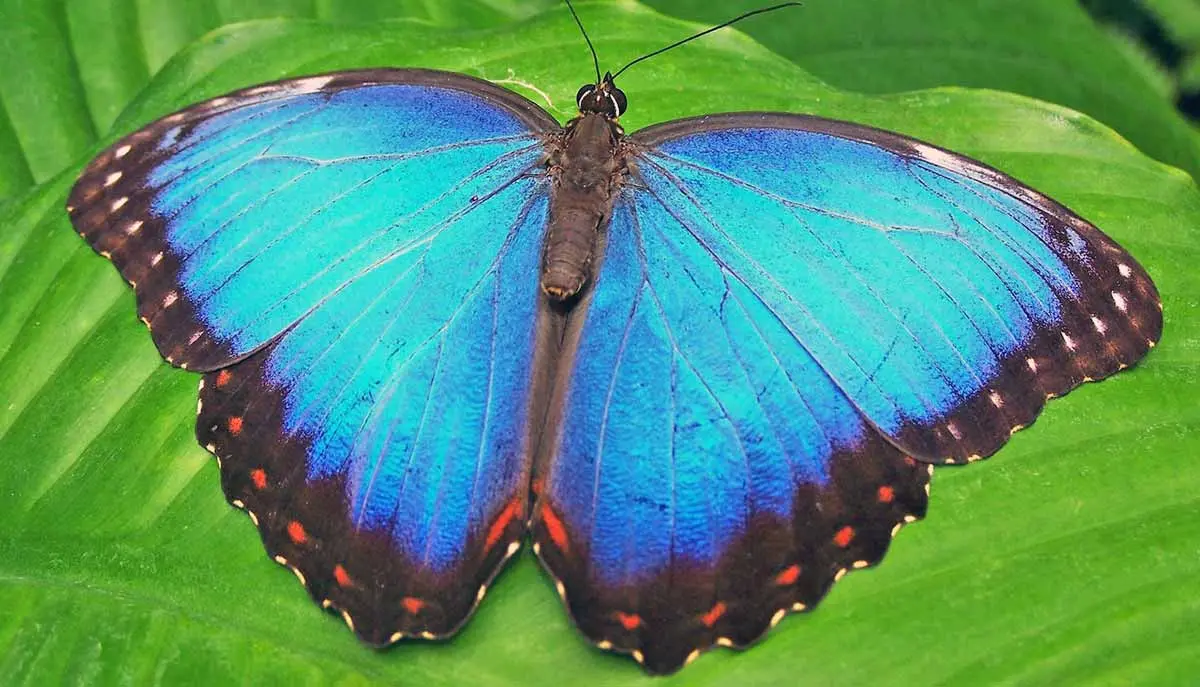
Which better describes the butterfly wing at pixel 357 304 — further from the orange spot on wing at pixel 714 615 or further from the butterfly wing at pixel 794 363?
the orange spot on wing at pixel 714 615

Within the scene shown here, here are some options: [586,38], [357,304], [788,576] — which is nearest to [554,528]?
[788,576]

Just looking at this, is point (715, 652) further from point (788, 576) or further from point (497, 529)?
point (497, 529)

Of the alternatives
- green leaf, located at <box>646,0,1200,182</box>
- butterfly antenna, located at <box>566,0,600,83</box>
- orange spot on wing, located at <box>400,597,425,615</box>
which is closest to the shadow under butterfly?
orange spot on wing, located at <box>400,597,425,615</box>

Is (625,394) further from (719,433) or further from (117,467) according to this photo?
(117,467)

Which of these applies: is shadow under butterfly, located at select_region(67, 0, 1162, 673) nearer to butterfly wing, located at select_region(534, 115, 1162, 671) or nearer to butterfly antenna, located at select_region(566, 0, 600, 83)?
butterfly wing, located at select_region(534, 115, 1162, 671)

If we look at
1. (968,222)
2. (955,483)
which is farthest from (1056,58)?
(955,483)
